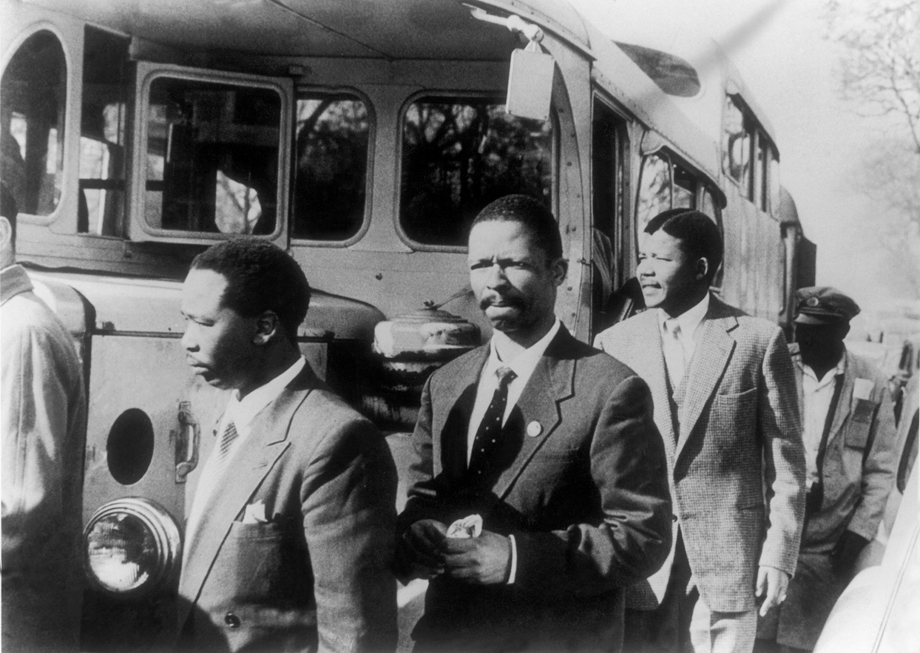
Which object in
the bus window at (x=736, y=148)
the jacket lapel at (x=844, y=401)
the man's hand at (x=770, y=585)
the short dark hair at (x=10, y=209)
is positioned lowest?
the man's hand at (x=770, y=585)

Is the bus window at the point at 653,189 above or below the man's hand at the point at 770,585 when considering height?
above

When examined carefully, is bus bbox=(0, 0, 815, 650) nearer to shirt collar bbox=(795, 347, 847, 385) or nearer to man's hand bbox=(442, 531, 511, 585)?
shirt collar bbox=(795, 347, 847, 385)

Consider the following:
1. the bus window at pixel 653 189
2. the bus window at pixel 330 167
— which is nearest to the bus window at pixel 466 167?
the bus window at pixel 330 167

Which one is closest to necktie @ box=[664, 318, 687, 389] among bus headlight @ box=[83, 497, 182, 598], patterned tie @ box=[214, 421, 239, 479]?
patterned tie @ box=[214, 421, 239, 479]

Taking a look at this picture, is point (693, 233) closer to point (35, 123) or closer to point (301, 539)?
point (301, 539)

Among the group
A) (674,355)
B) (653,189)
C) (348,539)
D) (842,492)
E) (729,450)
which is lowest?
(348,539)

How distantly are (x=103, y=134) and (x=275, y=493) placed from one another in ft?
3.09

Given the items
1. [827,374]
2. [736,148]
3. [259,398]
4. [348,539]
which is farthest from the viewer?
[736,148]

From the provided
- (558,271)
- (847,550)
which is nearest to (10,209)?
(558,271)

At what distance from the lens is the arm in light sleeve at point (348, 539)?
6.47 feet

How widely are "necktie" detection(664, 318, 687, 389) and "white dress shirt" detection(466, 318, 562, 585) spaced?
267 millimetres

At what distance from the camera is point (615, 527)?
1.99 metres

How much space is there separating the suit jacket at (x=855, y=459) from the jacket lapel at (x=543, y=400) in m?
0.57

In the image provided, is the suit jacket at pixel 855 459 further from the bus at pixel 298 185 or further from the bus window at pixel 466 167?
the bus window at pixel 466 167
